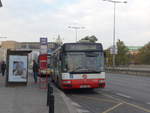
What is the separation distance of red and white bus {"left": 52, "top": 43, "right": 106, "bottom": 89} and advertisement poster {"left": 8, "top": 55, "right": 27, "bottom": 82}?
4.05 metres

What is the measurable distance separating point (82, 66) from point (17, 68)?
5.42m

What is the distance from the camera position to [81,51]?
61.0 feet

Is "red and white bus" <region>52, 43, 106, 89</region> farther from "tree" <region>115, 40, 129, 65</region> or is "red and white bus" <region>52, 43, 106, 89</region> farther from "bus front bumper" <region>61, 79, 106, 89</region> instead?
"tree" <region>115, 40, 129, 65</region>

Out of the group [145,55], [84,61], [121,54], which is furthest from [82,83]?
[145,55]

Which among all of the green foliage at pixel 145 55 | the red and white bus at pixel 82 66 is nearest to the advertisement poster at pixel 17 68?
the red and white bus at pixel 82 66

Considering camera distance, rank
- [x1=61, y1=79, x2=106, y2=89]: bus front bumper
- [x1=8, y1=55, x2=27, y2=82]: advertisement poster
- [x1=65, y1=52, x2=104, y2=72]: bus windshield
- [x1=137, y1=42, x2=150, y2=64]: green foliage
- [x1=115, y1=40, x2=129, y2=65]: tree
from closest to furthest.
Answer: [x1=61, y1=79, x2=106, y2=89]: bus front bumper, [x1=65, y1=52, x2=104, y2=72]: bus windshield, [x1=8, y1=55, x2=27, y2=82]: advertisement poster, [x1=115, y1=40, x2=129, y2=65]: tree, [x1=137, y1=42, x2=150, y2=64]: green foliage

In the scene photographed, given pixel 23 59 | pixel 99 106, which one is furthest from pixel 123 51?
pixel 99 106

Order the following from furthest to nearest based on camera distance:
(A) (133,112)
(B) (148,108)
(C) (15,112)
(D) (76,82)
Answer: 1. (D) (76,82)
2. (B) (148,108)
3. (A) (133,112)
4. (C) (15,112)

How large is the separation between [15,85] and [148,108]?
1169cm

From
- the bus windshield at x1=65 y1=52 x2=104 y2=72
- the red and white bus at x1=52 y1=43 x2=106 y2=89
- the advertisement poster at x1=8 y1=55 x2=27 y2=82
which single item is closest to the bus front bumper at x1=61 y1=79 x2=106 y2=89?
the red and white bus at x1=52 y1=43 x2=106 y2=89

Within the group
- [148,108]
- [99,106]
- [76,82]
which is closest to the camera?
[148,108]

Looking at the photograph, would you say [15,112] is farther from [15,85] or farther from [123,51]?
[123,51]

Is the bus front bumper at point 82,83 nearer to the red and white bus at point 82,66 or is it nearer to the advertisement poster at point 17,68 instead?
the red and white bus at point 82,66

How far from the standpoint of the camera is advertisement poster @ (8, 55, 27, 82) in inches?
855
